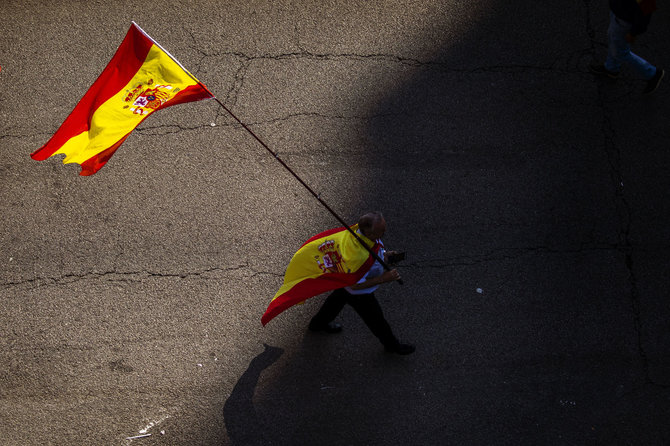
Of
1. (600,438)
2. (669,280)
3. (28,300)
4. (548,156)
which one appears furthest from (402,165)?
(28,300)

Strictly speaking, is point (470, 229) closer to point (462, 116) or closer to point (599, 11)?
point (462, 116)

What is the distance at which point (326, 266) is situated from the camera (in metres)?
4.71

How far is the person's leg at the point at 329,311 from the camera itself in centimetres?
518

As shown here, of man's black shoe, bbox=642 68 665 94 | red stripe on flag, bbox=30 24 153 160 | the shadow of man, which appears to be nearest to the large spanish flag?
red stripe on flag, bbox=30 24 153 160

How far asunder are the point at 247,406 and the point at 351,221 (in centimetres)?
214

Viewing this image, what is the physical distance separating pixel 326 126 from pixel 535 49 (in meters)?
2.81

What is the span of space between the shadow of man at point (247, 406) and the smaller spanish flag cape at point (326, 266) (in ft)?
2.66

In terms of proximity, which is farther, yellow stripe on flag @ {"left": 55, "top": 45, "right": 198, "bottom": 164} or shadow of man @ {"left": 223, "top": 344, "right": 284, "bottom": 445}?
shadow of man @ {"left": 223, "top": 344, "right": 284, "bottom": 445}

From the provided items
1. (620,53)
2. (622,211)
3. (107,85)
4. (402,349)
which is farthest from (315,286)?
(620,53)

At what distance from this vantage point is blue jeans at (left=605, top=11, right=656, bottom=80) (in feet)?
21.2

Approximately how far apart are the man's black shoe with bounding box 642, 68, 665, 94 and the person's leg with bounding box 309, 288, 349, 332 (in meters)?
4.47

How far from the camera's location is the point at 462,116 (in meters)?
6.90

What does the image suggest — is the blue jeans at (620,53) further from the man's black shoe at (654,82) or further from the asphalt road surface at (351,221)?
the asphalt road surface at (351,221)

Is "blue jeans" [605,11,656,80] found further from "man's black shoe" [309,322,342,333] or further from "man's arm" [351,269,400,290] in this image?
"man's black shoe" [309,322,342,333]
